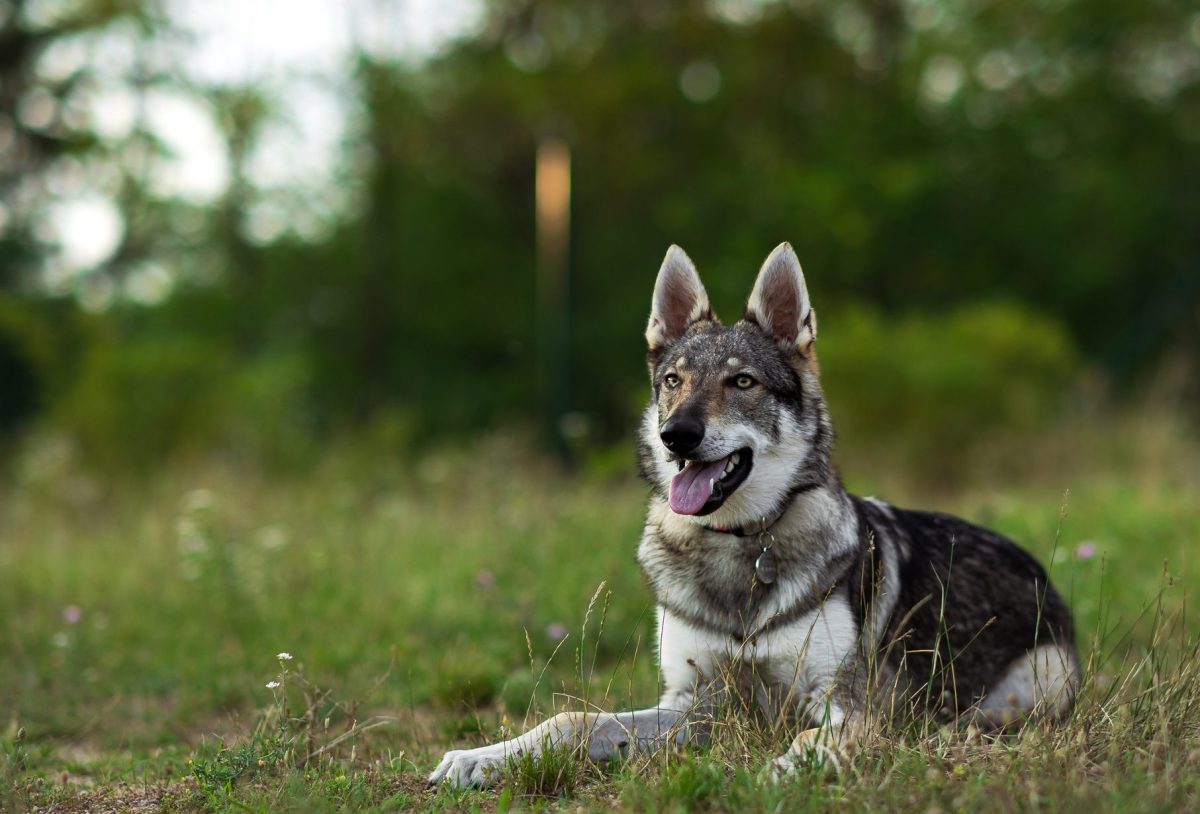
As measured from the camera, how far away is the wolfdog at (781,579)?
4.20 metres

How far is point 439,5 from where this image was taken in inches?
1066

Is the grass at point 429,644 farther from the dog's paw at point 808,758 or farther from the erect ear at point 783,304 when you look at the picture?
the erect ear at point 783,304

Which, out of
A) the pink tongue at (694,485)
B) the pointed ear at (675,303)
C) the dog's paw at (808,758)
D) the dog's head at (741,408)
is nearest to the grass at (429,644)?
the dog's paw at (808,758)

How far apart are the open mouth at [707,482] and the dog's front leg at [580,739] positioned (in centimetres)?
72

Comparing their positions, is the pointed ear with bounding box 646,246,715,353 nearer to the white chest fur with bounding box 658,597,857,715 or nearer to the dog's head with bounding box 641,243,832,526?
the dog's head with bounding box 641,243,832,526

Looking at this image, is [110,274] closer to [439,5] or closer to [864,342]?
[439,5]

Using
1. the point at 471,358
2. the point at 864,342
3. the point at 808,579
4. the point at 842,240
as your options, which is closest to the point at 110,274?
the point at 471,358

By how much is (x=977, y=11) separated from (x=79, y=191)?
1922cm

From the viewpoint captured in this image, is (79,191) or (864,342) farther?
(79,191)

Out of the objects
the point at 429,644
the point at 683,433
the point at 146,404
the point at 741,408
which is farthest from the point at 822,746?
the point at 146,404

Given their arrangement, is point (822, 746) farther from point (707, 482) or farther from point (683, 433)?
point (683, 433)

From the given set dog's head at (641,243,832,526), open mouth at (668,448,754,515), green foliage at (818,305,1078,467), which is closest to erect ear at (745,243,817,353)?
dog's head at (641,243,832,526)

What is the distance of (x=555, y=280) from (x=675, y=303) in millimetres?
19396

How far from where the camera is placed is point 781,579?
440cm
